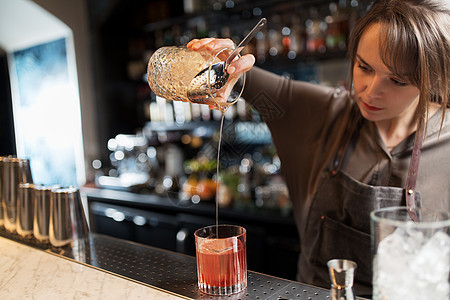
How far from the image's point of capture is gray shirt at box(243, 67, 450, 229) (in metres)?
1.32

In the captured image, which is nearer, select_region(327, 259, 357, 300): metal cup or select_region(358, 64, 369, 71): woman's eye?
select_region(327, 259, 357, 300): metal cup

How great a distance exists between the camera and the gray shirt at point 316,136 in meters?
1.32

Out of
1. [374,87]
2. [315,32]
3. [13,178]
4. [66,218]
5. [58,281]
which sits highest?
[315,32]

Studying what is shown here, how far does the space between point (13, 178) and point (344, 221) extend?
1.08 meters

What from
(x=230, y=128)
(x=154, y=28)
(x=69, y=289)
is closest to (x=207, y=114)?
(x=230, y=128)

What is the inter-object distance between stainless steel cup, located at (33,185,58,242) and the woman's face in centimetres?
95

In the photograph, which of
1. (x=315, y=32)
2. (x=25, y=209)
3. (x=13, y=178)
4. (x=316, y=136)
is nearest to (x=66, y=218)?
(x=25, y=209)

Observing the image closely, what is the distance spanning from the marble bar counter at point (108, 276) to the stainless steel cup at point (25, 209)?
66mm

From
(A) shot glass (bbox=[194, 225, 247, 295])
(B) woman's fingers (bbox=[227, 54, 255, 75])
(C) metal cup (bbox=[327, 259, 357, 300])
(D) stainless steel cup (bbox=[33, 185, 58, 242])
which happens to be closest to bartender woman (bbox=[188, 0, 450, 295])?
(B) woman's fingers (bbox=[227, 54, 255, 75])

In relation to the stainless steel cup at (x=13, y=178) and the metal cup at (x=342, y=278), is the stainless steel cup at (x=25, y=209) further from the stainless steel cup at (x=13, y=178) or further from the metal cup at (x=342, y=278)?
the metal cup at (x=342, y=278)

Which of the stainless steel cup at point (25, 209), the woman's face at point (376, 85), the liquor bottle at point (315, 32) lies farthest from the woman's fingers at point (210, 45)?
the liquor bottle at point (315, 32)

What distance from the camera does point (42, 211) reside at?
1.33 m

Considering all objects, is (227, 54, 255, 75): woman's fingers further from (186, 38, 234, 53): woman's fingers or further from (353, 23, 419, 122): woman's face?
(353, 23, 419, 122): woman's face

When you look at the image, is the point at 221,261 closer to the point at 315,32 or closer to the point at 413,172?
the point at 413,172
